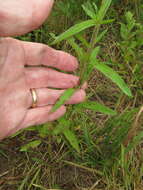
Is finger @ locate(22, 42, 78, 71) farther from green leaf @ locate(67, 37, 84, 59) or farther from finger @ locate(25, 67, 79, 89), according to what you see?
green leaf @ locate(67, 37, 84, 59)

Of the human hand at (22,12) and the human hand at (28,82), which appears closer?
the human hand at (22,12)

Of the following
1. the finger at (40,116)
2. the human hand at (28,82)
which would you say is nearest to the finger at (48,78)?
the human hand at (28,82)

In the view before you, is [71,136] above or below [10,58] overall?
below

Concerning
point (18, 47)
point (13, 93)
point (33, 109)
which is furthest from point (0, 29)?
point (33, 109)

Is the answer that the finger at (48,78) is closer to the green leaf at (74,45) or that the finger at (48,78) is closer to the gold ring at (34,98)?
the gold ring at (34,98)

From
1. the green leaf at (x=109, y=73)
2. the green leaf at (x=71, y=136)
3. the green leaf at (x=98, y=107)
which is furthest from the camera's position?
the green leaf at (x=71, y=136)

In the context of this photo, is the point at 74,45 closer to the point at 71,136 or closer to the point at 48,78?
the point at 48,78

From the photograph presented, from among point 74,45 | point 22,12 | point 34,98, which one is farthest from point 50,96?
point 22,12
